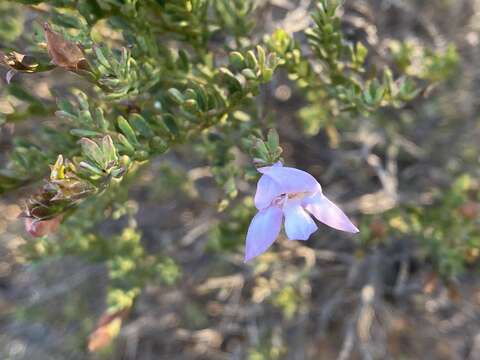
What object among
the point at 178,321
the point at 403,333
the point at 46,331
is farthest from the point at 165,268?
the point at 46,331

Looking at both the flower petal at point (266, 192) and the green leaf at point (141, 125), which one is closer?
the flower petal at point (266, 192)

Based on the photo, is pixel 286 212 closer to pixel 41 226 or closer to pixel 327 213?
pixel 327 213

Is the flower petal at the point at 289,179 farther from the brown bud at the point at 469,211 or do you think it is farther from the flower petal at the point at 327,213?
the brown bud at the point at 469,211

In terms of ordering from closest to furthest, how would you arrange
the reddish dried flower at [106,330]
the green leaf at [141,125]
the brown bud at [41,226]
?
1. the brown bud at [41,226]
2. the green leaf at [141,125]
3. the reddish dried flower at [106,330]

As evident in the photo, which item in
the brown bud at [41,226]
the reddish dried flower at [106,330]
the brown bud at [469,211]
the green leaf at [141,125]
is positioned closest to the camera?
the brown bud at [41,226]

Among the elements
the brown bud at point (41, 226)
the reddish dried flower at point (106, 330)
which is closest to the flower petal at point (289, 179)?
the brown bud at point (41, 226)

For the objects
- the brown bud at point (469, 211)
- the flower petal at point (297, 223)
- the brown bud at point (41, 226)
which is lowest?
the brown bud at point (469, 211)

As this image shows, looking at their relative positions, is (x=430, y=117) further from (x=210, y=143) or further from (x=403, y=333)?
(x=210, y=143)
